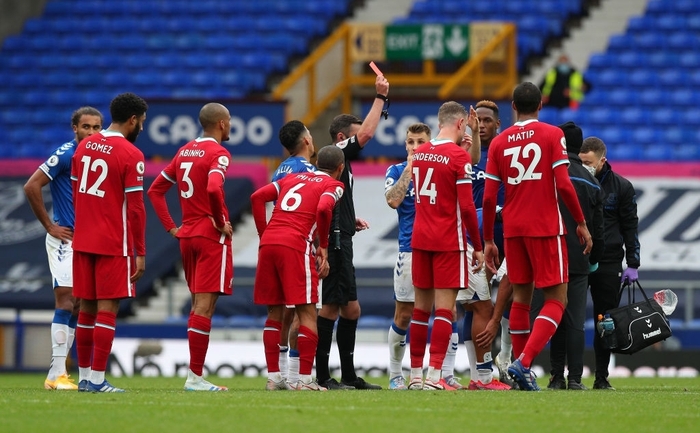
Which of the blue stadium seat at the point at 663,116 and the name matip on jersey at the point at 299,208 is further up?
the blue stadium seat at the point at 663,116

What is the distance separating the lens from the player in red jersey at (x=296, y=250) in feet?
31.8

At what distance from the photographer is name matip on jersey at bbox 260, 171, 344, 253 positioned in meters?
9.75

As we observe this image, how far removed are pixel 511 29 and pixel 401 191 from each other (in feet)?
36.4

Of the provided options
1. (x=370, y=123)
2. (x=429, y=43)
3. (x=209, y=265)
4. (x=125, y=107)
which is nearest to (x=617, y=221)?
(x=370, y=123)

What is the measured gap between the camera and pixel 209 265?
9.64m

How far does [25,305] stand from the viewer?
58.3 feet

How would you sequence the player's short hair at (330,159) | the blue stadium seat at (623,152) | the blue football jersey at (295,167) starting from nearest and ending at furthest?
the player's short hair at (330,159)
the blue football jersey at (295,167)
the blue stadium seat at (623,152)

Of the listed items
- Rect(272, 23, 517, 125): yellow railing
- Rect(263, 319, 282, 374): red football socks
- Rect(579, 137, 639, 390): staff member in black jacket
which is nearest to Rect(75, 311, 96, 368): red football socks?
Rect(263, 319, 282, 374): red football socks

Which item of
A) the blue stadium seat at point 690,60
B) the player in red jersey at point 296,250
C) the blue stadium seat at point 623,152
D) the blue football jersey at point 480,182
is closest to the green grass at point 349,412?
the player in red jersey at point 296,250

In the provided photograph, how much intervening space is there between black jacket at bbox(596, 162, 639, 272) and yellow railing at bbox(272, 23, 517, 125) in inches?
371

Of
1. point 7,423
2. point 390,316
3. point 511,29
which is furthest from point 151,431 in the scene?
point 511,29

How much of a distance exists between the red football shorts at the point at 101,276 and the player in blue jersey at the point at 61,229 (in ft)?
3.09

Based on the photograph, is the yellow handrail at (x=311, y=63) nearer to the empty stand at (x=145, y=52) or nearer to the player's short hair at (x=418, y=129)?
the empty stand at (x=145, y=52)

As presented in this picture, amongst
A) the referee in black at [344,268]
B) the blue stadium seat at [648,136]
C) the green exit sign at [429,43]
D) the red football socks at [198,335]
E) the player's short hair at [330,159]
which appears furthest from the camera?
the blue stadium seat at [648,136]
